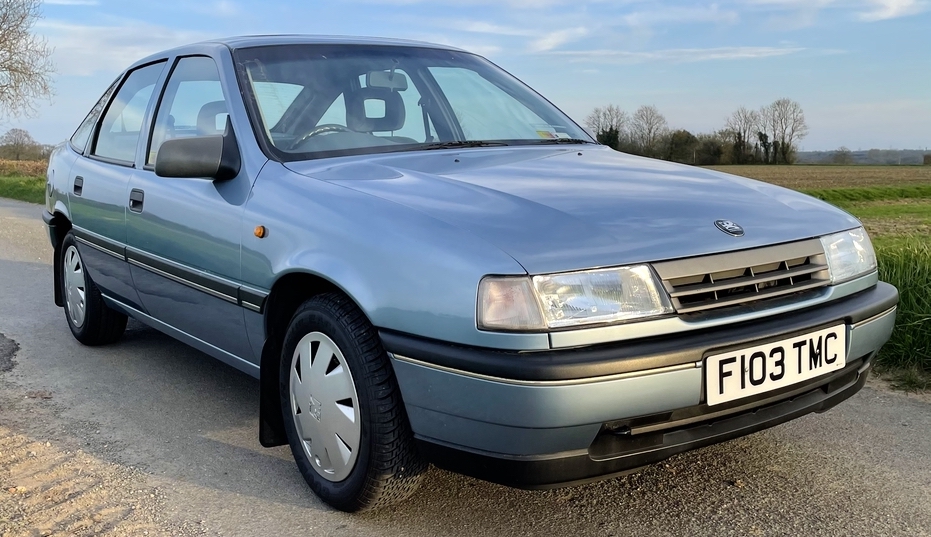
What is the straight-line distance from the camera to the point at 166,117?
3.93 m

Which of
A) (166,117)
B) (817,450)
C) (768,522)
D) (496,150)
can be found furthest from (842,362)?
(166,117)

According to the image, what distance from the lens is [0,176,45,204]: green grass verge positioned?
640 inches

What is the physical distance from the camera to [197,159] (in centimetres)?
302

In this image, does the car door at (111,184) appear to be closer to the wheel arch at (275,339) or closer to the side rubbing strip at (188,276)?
the side rubbing strip at (188,276)

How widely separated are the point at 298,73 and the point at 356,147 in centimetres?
46

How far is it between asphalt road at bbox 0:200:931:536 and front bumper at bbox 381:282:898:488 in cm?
42

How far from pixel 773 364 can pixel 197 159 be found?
6.75 ft

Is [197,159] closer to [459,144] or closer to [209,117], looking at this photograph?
[209,117]

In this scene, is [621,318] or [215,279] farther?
[215,279]

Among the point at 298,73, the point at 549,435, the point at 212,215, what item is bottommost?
the point at 549,435

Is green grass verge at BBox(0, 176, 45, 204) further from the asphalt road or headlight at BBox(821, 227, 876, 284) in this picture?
headlight at BBox(821, 227, 876, 284)

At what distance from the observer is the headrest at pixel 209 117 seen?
3.47 metres

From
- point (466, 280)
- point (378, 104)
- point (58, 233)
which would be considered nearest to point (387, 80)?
point (378, 104)

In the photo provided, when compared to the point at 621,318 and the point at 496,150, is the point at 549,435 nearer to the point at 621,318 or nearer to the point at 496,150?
the point at 621,318
